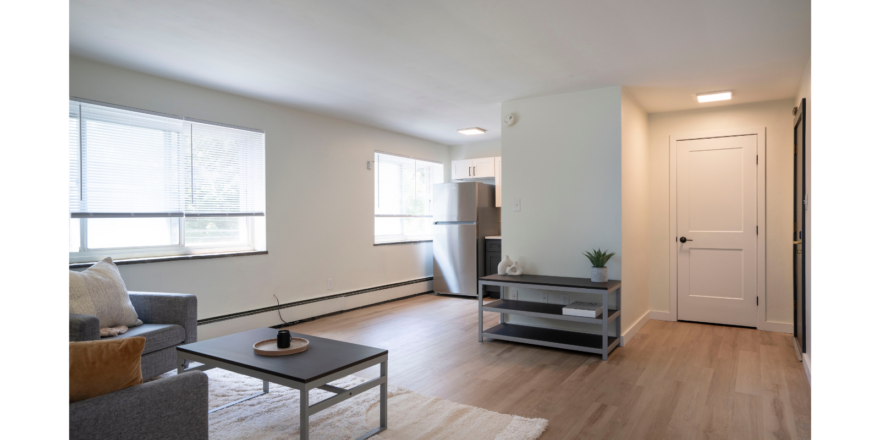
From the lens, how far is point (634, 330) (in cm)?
443

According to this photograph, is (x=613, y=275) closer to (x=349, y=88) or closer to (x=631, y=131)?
(x=631, y=131)

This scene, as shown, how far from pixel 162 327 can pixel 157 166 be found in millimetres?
1423

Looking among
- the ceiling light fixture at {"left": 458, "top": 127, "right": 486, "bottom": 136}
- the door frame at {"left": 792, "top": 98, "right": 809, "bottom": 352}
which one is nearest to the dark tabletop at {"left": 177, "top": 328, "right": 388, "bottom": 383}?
the door frame at {"left": 792, "top": 98, "right": 809, "bottom": 352}

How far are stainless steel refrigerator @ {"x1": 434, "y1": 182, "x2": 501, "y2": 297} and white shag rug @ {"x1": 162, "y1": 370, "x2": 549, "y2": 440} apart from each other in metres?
3.57

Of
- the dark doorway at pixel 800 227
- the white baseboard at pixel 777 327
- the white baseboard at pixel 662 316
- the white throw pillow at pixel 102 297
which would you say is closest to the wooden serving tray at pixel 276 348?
the white throw pillow at pixel 102 297

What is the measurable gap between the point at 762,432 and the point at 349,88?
3656mm

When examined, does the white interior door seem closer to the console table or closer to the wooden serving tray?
the console table

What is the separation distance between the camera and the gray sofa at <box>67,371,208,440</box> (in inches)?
56.6

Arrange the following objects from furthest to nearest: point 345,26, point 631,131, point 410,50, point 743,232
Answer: point 743,232 → point 631,131 → point 410,50 → point 345,26

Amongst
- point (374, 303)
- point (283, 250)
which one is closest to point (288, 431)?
point (283, 250)

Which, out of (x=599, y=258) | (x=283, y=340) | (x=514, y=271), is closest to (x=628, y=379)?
(x=599, y=258)

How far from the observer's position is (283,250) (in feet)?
15.7

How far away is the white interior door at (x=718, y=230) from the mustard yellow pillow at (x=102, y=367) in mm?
4805
